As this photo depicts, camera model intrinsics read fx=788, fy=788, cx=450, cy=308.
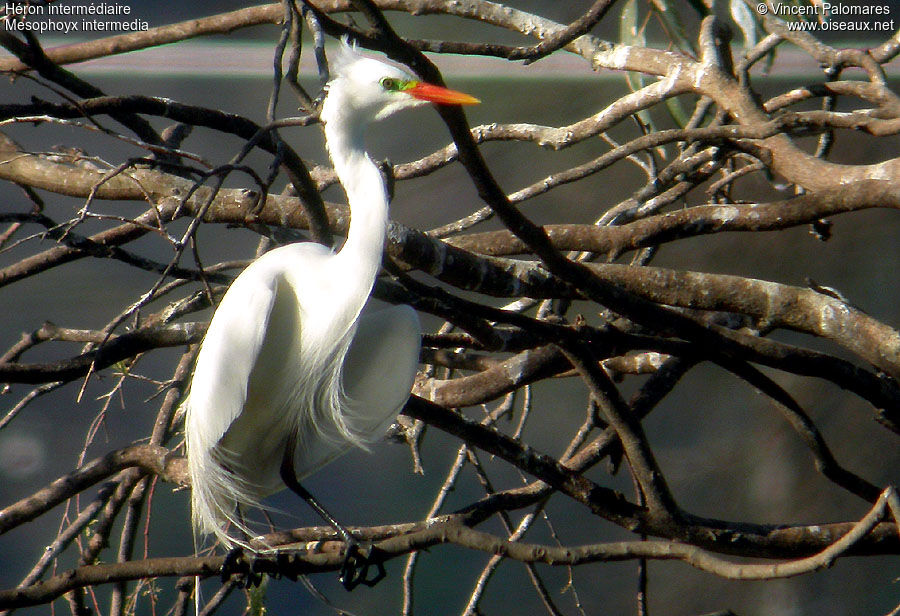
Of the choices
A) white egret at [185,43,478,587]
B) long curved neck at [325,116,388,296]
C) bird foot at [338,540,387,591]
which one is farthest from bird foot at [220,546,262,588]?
long curved neck at [325,116,388,296]

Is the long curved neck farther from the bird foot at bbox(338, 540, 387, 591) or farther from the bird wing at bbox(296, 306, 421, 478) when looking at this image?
the bird foot at bbox(338, 540, 387, 591)

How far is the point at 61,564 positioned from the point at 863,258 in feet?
10.2

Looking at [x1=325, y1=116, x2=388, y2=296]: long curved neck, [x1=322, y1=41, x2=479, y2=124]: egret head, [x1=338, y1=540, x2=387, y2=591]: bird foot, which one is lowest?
[x1=338, y1=540, x2=387, y2=591]: bird foot

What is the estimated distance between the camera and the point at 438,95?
3.48 ft

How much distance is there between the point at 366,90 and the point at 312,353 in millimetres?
455

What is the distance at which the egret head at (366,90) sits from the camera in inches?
48.0

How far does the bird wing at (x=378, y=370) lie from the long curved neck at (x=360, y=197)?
183 mm

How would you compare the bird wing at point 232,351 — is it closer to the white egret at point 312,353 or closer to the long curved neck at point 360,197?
the white egret at point 312,353

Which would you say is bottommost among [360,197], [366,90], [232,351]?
[232,351]

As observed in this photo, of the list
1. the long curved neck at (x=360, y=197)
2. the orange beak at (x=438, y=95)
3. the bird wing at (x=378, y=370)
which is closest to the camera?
the orange beak at (x=438, y=95)

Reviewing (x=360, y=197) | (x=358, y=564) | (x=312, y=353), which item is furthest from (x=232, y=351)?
(x=358, y=564)

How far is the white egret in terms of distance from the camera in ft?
4.03

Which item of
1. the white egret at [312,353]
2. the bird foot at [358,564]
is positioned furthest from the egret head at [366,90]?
the bird foot at [358,564]

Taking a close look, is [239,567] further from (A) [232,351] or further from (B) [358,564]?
(A) [232,351]
